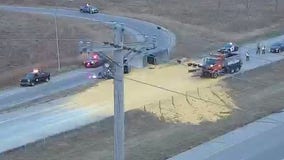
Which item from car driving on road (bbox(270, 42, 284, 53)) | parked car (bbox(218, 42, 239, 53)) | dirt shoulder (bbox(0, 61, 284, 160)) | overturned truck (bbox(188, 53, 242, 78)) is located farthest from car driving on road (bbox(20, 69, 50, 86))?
car driving on road (bbox(270, 42, 284, 53))

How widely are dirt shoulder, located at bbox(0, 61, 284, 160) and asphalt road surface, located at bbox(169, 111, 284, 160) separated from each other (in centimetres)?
87

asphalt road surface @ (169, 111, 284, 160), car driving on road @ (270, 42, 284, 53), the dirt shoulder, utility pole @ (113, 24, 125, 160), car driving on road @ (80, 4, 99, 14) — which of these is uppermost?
utility pole @ (113, 24, 125, 160)

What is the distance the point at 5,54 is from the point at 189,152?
29.0 meters

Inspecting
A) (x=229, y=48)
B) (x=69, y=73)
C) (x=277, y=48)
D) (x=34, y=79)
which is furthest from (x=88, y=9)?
(x=34, y=79)

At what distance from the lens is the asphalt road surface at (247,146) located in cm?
3188

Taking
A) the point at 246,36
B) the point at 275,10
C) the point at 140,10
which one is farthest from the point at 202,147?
the point at 275,10

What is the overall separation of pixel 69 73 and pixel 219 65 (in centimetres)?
1172

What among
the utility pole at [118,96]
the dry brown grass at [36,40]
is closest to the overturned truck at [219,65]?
the dry brown grass at [36,40]

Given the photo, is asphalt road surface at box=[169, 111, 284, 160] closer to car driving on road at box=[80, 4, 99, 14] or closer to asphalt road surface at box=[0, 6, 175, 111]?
asphalt road surface at box=[0, 6, 175, 111]

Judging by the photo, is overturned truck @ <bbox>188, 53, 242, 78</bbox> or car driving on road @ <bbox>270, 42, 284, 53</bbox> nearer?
overturned truck @ <bbox>188, 53, 242, 78</bbox>

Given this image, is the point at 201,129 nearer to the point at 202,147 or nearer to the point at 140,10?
the point at 202,147

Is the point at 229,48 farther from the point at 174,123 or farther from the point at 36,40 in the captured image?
the point at 174,123

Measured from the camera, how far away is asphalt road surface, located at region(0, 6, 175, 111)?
45.2m

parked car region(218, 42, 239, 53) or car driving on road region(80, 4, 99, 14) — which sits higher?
car driving on road region(80, 4, 99, 14)
